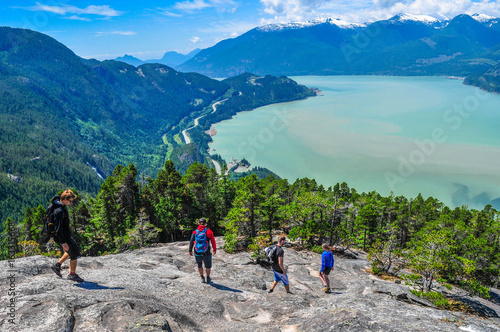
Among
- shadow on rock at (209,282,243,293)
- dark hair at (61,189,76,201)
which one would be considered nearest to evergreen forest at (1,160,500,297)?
→ shadow on rock at (209,282,243,293)

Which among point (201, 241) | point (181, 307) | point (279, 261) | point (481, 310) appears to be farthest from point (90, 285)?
point (481, 310)

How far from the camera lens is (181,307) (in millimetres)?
11086

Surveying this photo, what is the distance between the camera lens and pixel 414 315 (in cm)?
1052

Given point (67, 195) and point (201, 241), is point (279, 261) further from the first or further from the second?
point (67, 195)

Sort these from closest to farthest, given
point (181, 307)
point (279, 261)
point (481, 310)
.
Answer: point (181, 307)
point (279, 261)
point (481, 310)

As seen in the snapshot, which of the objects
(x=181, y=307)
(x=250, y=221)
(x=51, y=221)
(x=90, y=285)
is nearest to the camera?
(x=51, y=221)

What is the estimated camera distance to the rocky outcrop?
8.44 m

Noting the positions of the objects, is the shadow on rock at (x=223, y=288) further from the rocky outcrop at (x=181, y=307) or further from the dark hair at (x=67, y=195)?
the dark hair at (x=67, y=195)

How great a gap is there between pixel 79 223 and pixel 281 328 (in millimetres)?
48889

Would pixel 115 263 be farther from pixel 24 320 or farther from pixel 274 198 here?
pixel 274 198

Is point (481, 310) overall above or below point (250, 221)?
below

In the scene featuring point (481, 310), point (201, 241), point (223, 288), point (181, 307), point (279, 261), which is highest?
point (201, 241)

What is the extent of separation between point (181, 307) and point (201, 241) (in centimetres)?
296

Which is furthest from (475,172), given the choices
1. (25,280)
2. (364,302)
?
(25,280)
